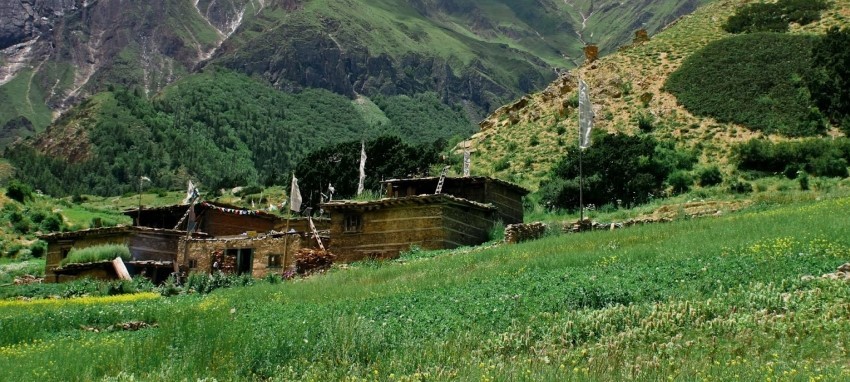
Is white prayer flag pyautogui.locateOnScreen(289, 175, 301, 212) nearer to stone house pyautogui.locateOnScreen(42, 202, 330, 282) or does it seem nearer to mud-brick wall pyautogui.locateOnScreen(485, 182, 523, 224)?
stone house pyautogui.locateOnScreen(42, 202, 330, 282)

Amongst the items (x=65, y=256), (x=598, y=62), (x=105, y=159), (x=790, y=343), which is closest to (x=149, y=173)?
(x=105, y=159)

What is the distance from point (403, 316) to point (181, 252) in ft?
92.7

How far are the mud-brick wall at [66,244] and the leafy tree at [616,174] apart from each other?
77.8 feet

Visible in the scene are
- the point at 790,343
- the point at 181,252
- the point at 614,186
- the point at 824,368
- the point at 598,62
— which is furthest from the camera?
the point at 598,62

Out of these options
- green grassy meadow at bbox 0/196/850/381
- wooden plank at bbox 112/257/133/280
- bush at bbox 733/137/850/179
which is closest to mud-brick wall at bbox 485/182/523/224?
bush at bbox 733/137/850/179

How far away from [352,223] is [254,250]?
480cm

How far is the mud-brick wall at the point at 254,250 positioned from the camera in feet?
143

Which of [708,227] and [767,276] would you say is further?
[708,227]

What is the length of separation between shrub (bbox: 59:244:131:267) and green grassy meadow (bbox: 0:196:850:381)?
18.7 metres

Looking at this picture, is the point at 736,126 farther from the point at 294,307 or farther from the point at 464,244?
the point at 294,307

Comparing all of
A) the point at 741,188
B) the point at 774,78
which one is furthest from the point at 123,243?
the point at 774,78

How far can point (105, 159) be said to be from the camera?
154 metres

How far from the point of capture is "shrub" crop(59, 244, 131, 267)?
45372 millimetres

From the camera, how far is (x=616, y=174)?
54531 mm
